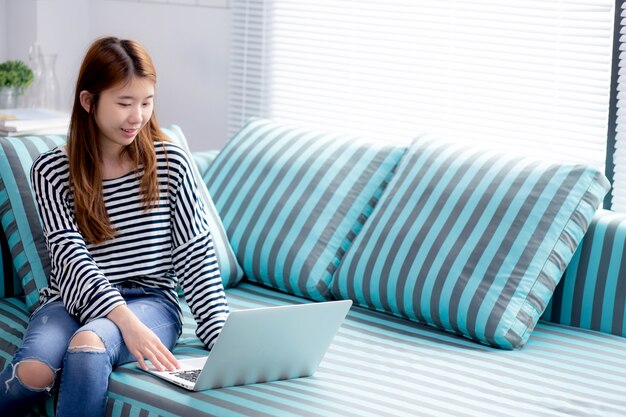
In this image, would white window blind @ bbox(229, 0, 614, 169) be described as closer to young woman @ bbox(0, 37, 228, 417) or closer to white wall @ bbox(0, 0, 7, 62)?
young woman @ bbox(0, 37, 228, 417)

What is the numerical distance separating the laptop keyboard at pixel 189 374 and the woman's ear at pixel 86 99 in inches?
24.3

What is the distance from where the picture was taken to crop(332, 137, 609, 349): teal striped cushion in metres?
2.23

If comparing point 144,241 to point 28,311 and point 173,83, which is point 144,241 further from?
point 173,83

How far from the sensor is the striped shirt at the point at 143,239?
2.13 m

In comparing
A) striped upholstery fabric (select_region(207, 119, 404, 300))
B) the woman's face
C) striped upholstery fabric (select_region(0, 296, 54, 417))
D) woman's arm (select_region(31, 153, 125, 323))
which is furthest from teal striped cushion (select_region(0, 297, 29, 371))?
striped upholstery fabric (select_region(207, 119, 404, 300))

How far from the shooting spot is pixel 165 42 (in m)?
3.81

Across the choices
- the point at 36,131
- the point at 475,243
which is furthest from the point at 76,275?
the point at 36,131

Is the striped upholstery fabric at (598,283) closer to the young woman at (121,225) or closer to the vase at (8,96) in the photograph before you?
the young woman at (121,225)

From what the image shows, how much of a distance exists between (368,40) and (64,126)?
3.58ft

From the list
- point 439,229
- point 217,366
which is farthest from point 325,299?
point 217,366

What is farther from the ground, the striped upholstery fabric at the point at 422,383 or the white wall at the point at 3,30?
the white wall at the point at 3,30

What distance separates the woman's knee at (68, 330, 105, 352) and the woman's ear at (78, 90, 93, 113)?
1.67ft

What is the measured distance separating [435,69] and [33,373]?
65.7 inches

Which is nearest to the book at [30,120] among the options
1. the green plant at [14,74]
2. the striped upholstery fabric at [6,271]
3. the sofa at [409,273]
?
the green plant at [14,74]
